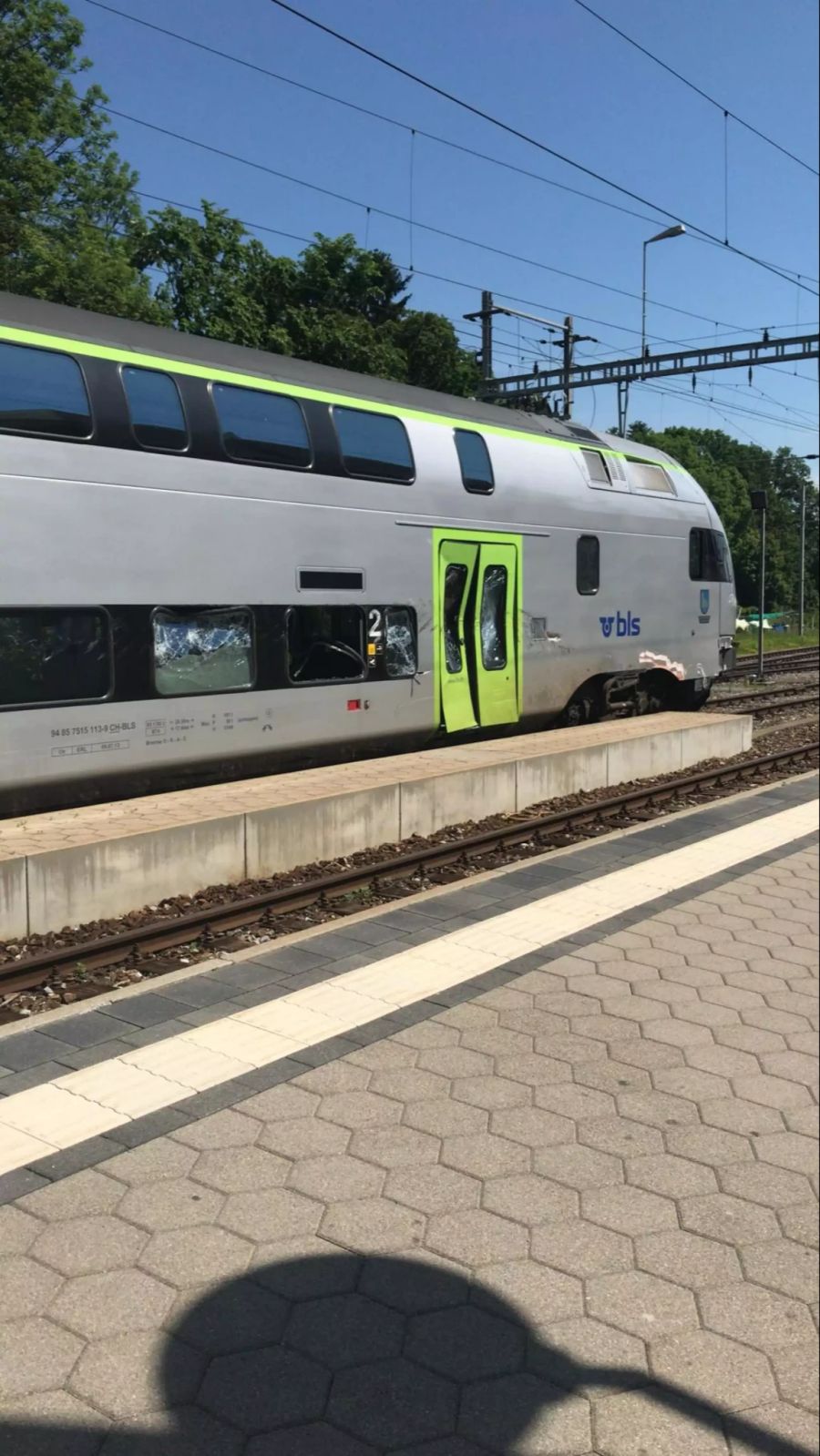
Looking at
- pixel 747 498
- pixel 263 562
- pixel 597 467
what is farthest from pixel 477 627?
pixel 747 498

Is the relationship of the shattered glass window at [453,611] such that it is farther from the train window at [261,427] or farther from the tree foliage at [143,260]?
the tree foliage at [143,260]

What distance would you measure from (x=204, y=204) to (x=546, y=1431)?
25.5 meters

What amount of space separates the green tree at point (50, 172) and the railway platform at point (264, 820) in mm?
10633

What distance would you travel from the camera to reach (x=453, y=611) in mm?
10609

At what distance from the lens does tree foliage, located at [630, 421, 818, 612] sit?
77188 millimetres

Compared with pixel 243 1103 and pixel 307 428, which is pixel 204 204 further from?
pixel 243 1103

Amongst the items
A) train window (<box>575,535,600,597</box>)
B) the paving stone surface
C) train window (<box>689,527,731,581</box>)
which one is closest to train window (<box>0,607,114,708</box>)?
the paving stone surface

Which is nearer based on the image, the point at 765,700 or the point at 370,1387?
the point at 370,1387

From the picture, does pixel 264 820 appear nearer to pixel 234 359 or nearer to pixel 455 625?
pixel 234 359

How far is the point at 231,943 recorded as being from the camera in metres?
6.07

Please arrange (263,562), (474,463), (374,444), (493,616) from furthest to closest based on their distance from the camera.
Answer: (493,616) < (474,463) < (374,444) < (263,562)

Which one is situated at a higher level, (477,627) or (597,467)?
(597,467)

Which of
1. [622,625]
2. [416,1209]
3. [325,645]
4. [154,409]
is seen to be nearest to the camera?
[416,1209]

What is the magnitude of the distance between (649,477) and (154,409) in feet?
25.3
